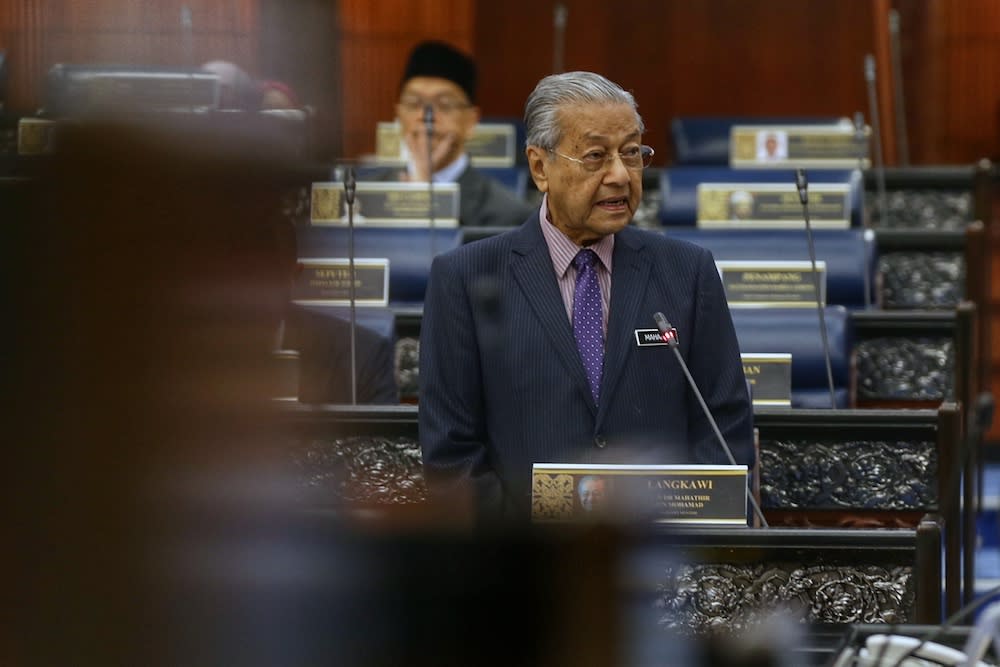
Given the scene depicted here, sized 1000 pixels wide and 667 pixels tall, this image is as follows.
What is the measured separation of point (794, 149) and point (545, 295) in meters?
4.57

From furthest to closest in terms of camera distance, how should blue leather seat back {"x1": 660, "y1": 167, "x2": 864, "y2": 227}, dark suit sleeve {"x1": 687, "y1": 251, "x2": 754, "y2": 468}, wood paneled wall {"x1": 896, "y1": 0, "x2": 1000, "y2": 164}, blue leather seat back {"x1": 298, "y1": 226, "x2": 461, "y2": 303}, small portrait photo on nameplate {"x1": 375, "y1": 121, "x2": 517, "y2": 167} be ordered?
wood paneled wall {"x1": 896, "y1": 0, "x2": 1000, "y2": 164} → small portrait photo on nameplate {"x1": 375, "y1": 121, "x2": 517, "y2": 167} → blue leather seat back {"x1": 660, "y1": 167, "x2": 864, "y2": 227} → blue leather seat back {"x1": 298, "y1": 226, "x2": 461, "y2": 303} → dark suit sleeve {"x1": 687, "y1": 251, "x2": 754, "y2": 468}

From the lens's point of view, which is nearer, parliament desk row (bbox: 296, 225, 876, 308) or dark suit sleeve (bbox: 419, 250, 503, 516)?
dark suit sleeve (bbox: 419, 250, 503, 516)

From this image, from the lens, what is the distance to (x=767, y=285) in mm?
4660

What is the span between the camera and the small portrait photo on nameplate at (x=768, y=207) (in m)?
5.58

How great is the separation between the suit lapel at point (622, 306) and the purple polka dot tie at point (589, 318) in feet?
0.09

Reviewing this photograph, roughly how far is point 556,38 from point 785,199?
441 centimetres

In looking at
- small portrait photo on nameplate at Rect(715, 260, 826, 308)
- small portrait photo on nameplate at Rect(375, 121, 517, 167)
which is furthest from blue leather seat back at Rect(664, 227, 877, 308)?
small portrait photo on nameplate at Rect(375, 121, 517, 167)

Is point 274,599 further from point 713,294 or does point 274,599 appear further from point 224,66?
point 713,294

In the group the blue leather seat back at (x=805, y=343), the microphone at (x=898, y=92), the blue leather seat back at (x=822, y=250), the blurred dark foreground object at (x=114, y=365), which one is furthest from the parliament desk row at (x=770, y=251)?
the blurred dark foreground object at (x=114, y=365)

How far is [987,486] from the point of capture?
20.3 ft

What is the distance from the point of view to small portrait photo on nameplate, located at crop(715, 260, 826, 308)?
4.65 metres

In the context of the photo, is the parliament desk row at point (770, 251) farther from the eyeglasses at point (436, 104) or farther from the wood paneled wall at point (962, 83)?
the wood paneled wall at point (962, 83)

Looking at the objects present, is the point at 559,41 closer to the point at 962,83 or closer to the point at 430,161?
the point at 962,83

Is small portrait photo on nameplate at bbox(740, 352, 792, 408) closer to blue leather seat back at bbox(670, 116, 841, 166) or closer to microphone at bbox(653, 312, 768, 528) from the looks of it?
microphone at bbox(653, 312, 768, 528)
